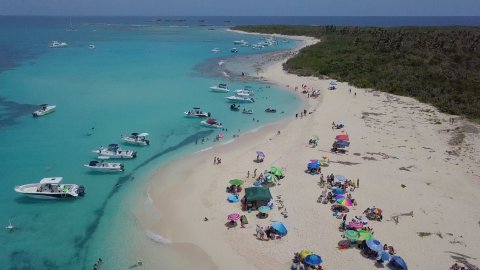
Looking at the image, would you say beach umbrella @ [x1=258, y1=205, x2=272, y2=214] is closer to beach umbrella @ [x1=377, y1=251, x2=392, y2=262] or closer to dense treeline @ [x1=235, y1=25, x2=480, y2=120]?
beach umbrella @ [x1=377, y1=251, x2=392, y2=262]

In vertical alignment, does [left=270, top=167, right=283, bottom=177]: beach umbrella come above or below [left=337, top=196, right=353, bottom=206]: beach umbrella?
above

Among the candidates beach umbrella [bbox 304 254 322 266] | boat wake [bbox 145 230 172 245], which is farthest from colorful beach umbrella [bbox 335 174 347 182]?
boat wake [bbox 145 230 172 245]

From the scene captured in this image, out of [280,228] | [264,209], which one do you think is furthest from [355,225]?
[264,209]

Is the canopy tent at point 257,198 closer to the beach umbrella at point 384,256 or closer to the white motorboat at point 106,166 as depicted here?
the beach umbrella at point 384,256

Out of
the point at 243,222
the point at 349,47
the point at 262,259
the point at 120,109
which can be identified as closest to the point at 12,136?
the point at 120,109

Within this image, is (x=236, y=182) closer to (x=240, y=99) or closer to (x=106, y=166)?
(x=106, y=166)

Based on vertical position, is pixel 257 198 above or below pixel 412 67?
below
